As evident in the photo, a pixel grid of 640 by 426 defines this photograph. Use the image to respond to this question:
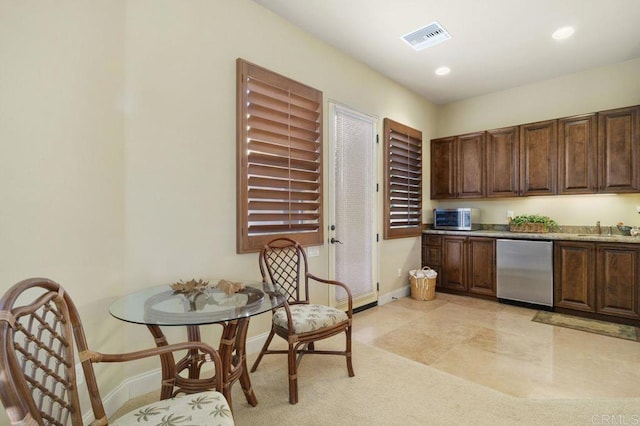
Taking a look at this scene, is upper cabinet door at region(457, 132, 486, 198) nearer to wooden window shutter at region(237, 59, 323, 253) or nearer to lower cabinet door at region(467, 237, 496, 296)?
lower cabinet door at region(467, 237, 496, 296)

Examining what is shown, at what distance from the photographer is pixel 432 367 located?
98.0 inches

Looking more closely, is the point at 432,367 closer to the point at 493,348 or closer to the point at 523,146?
the point at 493,348

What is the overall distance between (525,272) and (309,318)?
3239mm

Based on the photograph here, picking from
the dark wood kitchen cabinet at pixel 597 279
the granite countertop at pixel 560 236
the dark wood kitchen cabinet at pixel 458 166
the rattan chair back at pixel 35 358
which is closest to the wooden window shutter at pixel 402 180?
the dark wood kitchen cabinet at pixel 458 166

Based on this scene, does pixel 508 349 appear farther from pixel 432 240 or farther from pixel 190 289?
pixel 190 289

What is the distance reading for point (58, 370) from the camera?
47.5 inches

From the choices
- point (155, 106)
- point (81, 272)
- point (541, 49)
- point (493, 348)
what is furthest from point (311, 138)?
point (541, 49)

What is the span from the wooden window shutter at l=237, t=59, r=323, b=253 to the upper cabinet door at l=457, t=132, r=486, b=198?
107 inches

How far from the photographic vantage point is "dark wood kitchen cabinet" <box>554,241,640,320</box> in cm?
338

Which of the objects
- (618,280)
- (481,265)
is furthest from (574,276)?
(481,265)

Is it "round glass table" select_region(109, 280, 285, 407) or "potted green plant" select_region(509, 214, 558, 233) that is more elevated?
"potted green plant" select_region(509, 214, 558, 233)

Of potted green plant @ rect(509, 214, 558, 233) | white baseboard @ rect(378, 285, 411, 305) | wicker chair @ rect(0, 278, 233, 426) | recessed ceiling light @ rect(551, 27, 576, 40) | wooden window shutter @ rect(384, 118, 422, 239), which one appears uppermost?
recessed ceiling light @ rect(551, 27, 576, 40)

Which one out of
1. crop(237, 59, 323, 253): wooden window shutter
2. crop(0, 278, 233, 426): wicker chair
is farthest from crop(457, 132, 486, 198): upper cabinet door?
crop(0, 278, 233, 426): wicker chair

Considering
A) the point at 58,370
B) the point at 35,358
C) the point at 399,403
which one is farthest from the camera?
the point at 399,403
